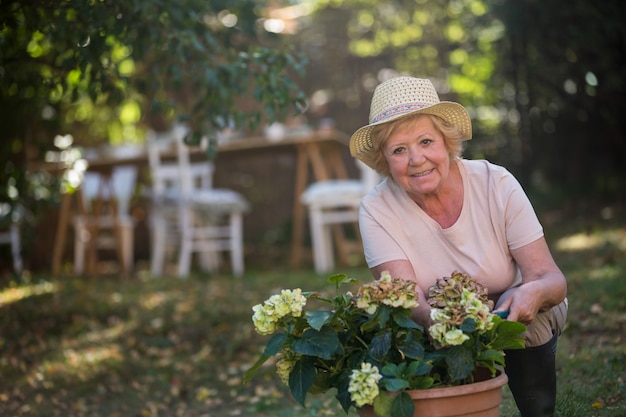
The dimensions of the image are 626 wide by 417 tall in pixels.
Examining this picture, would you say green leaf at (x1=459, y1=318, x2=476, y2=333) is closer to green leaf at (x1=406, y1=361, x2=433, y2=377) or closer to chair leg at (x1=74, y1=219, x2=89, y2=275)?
green leaf at (x1=406, y1=361, x2=433, y2=377)

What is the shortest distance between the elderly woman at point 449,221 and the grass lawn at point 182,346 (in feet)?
1.31

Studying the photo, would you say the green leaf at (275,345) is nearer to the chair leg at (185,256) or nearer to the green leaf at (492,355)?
the green leaf at (492,355)

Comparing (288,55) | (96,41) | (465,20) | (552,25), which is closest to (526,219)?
(288,55)

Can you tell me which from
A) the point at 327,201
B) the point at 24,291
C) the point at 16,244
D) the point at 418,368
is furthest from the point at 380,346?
the point at 16,244

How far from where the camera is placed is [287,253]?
8.10 meters

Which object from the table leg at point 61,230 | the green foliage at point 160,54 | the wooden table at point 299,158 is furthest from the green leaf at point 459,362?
the table leg at point 61,230

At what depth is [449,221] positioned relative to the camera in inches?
93.1

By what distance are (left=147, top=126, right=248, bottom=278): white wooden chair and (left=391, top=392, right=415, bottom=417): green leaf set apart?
15.8 ft

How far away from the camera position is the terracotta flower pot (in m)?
1.79

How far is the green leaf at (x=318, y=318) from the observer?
187 cm

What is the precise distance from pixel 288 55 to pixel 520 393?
6.01ft

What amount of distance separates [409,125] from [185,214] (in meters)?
4.56

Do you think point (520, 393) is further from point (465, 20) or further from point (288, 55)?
point (465, 20)

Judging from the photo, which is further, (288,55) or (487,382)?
(288,55)
